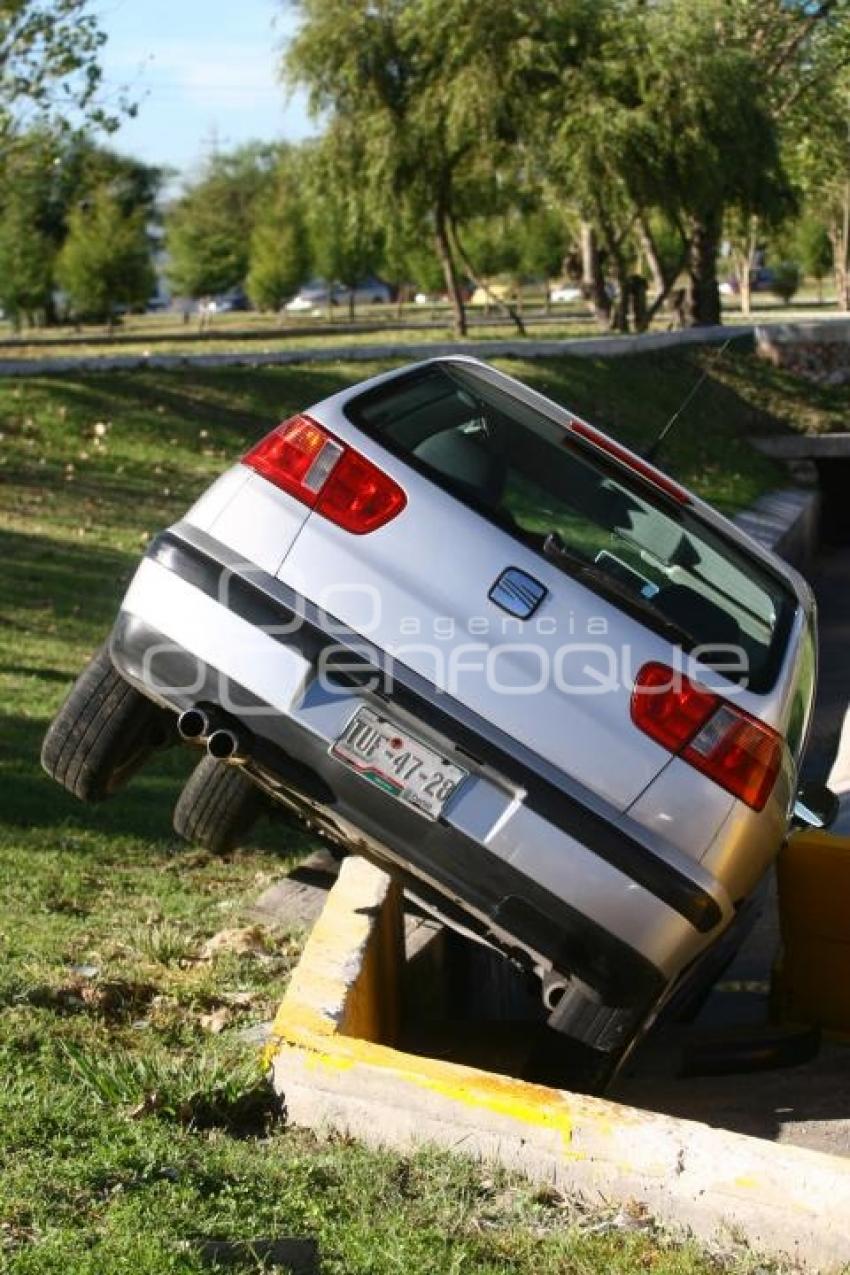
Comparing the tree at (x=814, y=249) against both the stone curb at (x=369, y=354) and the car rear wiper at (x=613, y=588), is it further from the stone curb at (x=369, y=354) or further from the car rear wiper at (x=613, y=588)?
the car rear wiper at (x=613, y=588)

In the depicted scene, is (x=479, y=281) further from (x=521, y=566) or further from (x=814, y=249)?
(x=814, y=249)

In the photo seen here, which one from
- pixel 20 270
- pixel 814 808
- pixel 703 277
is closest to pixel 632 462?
pixel 814 808

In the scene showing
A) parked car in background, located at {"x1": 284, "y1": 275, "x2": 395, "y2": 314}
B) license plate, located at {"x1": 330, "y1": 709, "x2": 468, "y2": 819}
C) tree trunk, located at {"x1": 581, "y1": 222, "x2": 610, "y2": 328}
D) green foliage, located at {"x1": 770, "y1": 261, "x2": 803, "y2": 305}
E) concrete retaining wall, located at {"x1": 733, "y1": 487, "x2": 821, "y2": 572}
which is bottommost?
parked car in background, located at {"x1": 284, "y1": 275, "x2": 395, "y2": 314}

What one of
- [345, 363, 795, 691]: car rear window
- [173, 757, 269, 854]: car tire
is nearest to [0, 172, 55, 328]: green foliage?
[173, 757, 269, 854]: car tire

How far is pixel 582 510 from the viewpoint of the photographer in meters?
5.36

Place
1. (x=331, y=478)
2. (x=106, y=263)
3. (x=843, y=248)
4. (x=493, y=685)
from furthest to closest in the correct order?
(x=843, y=248)
(x=106, y=263)
(x=331, y=478)
(x=493, y=685)

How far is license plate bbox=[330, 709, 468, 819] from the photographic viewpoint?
4.91m

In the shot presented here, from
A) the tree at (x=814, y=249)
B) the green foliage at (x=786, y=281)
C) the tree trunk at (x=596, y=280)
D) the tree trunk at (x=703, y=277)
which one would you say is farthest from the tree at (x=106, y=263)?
the tree at (x=814, y=249)

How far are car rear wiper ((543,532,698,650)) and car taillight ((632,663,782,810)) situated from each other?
0.42ft

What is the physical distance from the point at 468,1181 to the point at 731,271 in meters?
99.7

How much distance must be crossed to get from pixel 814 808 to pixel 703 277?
32.5m

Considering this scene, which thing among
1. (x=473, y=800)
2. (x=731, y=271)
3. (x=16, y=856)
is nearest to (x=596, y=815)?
(x=473, y=800)

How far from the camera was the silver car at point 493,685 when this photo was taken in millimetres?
4859

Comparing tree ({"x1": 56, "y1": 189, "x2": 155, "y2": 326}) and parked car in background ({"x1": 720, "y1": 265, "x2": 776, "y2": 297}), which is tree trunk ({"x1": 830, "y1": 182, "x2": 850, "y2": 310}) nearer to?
tree ({"x1": 56, "y1": 189, "x2": 155, "y2": 326})
